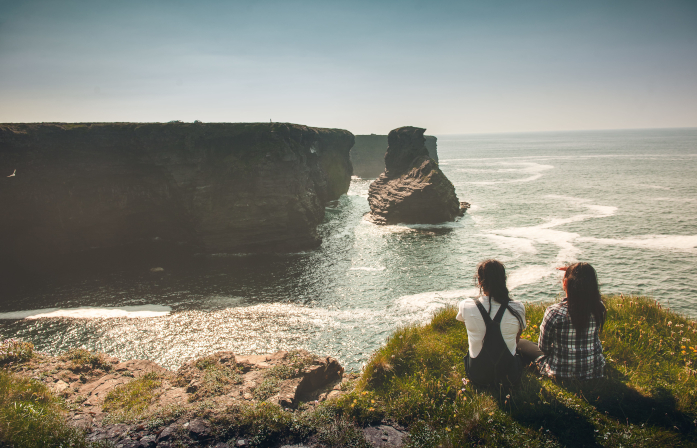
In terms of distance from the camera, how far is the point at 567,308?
670 centimetres

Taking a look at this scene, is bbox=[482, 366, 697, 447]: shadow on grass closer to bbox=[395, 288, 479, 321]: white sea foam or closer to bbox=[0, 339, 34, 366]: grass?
bbox=[395, 288, 479, 321]: white sea foam

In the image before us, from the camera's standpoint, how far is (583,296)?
6.41 meters

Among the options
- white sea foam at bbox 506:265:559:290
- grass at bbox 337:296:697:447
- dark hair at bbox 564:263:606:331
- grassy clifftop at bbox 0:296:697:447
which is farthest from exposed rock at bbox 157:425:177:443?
white sea foam at bbox 506:265:559:290

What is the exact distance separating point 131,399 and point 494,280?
10581mm

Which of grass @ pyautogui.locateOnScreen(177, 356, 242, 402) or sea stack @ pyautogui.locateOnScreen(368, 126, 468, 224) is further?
sea stack @ pyautogui.locateOnScreen(368, 126, 468, 224)

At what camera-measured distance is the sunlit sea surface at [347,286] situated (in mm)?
21891

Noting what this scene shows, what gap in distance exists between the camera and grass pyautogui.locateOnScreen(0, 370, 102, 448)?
22.3 ft

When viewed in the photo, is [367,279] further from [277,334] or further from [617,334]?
[617,334]

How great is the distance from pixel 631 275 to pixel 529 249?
9039 millimetres

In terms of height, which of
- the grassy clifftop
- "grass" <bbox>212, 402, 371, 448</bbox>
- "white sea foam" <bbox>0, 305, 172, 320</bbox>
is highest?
the grassy clifftop

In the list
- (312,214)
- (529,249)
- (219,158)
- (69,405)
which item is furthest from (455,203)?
(69,405)

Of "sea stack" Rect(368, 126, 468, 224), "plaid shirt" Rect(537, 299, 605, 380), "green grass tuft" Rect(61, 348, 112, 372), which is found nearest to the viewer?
"plaid shirt" Rect(537, 299, 605, 380)

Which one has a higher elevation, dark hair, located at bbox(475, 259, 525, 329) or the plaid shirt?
dark hair, located at bbox(475, 259, 525, 329)

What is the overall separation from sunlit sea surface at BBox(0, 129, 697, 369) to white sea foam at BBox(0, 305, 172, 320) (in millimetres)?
88
